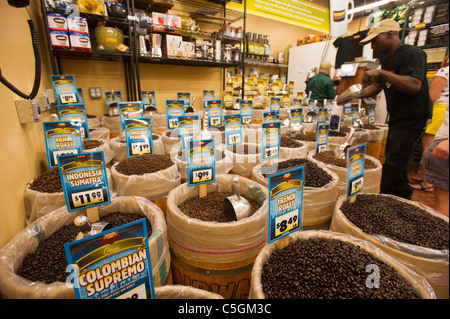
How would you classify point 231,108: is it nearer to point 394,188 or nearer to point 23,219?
point 394,188

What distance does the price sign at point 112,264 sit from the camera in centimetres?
50

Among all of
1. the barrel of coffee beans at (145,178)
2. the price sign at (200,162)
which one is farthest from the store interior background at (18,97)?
the price sign at (200,162)

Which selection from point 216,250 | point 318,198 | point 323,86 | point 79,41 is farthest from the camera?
point 323,86

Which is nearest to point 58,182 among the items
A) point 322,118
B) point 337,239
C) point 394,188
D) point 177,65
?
point 337,239

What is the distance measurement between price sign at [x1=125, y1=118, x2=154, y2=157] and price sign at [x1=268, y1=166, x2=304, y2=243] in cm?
115

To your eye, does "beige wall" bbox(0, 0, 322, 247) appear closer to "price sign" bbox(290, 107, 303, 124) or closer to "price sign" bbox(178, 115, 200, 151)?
"price sign" bbox(178, 115, 200, 151)

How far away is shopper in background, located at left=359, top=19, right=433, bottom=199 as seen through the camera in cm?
162

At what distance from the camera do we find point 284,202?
773 mm

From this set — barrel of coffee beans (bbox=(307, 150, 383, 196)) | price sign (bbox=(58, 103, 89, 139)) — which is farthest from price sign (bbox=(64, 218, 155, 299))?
price sign (bbox=(58, 103, 89, 139))

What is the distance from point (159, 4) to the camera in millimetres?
3051

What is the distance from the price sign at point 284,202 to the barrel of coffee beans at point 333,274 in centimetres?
9

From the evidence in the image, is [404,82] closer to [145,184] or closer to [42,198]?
[145,184]

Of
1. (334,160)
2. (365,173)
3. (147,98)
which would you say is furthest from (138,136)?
(147,98)

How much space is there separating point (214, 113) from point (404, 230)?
207cm
